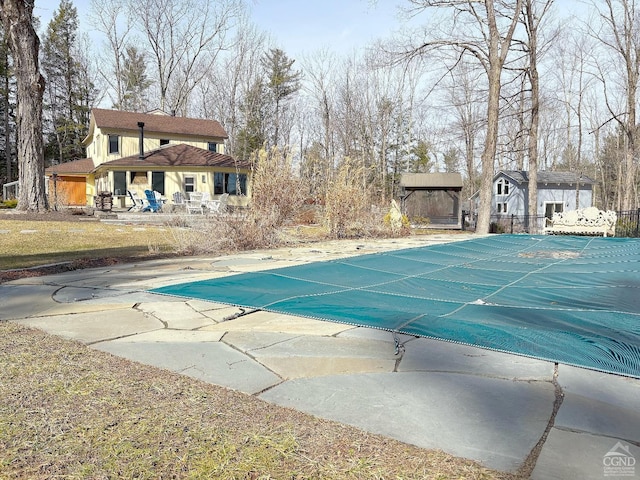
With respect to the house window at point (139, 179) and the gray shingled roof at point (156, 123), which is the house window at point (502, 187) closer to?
the gray shingled roof at point (156, 123)

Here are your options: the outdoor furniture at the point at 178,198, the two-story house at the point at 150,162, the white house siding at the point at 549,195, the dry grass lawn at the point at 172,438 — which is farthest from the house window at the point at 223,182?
the dry grass lawn at the point at 172,438

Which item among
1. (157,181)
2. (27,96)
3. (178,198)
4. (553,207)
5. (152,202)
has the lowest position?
(553,207)

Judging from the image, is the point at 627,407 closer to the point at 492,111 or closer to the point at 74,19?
the point at 492,111

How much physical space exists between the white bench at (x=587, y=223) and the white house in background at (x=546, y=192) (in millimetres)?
12722

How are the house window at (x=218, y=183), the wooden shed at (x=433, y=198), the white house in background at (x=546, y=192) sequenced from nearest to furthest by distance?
1. the wooden shed at (x=433, y=198)
2. the house window at (x=218, y=183)
3. the white house in background at (x=546, y=192)

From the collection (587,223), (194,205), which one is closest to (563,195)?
(587,223)

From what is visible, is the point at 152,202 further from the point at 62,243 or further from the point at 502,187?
the point at 502,187

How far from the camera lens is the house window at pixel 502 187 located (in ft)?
92.3

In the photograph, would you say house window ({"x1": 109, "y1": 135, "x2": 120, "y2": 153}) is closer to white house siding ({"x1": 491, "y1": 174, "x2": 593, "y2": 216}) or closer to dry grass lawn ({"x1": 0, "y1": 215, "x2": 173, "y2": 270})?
dry grass lawn ({"x1": 0, "y1": 215, "x2": 173, "y2": 270})

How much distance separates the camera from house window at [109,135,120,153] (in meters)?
25.3

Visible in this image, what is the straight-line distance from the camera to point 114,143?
83.4ft

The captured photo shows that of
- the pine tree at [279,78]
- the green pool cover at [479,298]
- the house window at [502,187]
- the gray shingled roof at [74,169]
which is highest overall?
the pine tree at [279,78]

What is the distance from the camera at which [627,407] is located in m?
1.82

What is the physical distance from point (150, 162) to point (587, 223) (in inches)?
750
